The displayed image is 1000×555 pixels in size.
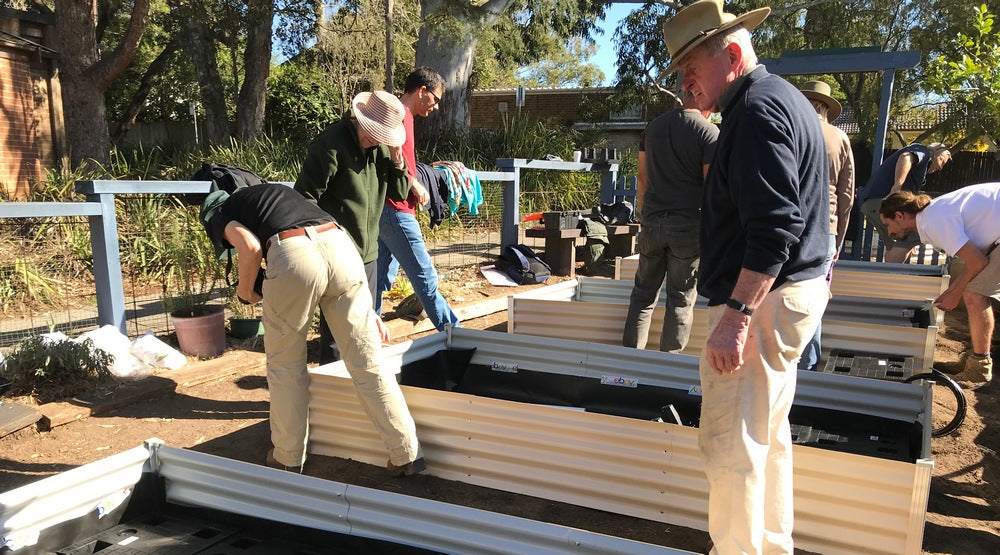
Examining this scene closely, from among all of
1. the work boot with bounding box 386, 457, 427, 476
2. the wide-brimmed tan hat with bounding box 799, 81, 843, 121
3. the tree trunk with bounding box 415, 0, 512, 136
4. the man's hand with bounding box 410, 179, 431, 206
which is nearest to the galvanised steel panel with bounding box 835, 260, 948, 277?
the wide-brimmed tan hat with bounding box 799, 81, 843, 121

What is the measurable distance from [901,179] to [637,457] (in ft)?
17.8

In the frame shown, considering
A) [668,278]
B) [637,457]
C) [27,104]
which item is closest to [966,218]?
[668,278]

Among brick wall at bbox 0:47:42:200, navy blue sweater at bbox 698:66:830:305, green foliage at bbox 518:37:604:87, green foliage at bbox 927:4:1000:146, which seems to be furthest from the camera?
green foliage at bbox 518:37:604:87

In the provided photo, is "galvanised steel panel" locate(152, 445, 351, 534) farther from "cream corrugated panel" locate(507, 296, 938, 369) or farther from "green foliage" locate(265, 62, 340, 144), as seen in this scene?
"green foliage" locate(265, 62, 340, 144)

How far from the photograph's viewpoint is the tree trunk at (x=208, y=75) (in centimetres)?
1338

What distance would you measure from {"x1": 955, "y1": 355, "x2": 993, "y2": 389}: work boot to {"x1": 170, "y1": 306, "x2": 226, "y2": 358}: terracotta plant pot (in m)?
5.21

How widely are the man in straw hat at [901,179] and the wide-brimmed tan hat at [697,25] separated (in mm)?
5427

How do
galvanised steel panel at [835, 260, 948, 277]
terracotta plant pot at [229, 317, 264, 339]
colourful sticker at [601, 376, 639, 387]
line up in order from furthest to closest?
galvanised steel panel at [835, 260, 948, 277] → terracotta plant pot at [229, 317, 264, 339] → colourful sticker at [601, 376, 639, 387]

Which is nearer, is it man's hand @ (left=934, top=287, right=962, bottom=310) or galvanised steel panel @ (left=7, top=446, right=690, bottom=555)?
galvanised steel panel @ (left=7, top=446, right=690, bottom=555)

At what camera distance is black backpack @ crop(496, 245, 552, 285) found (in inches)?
322

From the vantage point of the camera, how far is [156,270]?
7.07m

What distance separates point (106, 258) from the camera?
15.5 ft

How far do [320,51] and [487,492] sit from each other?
58.2 ft

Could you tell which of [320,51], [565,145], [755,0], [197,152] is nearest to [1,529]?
[197,152]
